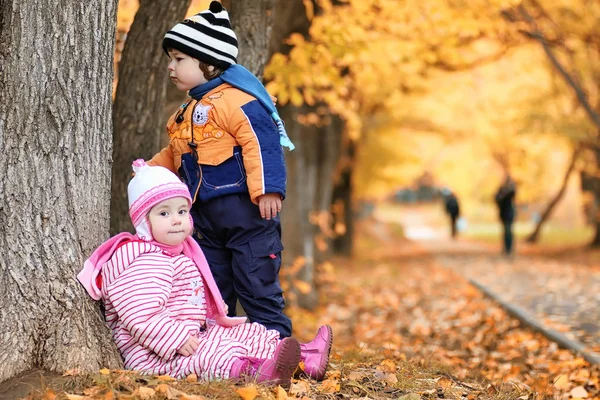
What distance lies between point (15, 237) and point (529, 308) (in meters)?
8.04

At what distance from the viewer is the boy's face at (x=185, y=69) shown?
425cm

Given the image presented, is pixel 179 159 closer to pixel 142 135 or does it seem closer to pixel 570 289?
pixel 142 135

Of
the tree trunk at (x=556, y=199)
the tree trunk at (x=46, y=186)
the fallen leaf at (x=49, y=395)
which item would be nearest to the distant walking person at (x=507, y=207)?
the tree trunk at (x=556, y=199)

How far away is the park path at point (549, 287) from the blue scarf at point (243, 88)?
393 cm

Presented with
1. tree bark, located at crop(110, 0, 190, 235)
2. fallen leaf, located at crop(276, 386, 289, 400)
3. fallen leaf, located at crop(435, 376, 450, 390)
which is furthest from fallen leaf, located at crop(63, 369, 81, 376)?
tree bark, located at crop(110, 0, 190, 235)

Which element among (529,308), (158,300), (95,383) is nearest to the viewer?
(95,383)

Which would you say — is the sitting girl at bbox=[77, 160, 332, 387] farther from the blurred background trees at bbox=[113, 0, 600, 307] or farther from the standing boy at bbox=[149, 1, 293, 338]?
the blurred background trees at bbox=[113, 0, 600, 307]

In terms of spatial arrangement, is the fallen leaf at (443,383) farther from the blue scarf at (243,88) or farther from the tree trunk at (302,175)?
the tree trunk at (302,175)

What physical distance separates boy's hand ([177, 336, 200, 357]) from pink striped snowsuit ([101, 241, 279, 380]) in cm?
3

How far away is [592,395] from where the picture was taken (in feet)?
18.2

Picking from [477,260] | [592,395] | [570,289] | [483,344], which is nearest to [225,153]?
[592,395]

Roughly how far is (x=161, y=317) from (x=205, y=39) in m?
1.52

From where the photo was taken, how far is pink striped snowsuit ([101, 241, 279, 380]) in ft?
12.1

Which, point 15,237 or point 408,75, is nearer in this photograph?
point 15,237
